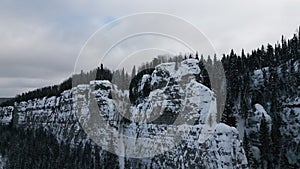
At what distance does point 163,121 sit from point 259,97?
34.1 metres

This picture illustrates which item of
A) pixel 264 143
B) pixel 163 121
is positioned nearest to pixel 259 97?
pixel 264 143

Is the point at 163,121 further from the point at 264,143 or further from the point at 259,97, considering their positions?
the point at 259,97

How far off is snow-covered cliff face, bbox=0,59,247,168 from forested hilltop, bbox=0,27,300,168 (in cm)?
423

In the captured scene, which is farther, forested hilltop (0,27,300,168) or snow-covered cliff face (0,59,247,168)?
forested hilltop (0,27,300,168)

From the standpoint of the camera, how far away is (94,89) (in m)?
94.7

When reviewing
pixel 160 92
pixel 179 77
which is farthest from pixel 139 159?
pixel 179 77

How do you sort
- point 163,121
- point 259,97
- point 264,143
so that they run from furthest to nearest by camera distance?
1. point 259,97
2. point 163,121
3. point 264,143

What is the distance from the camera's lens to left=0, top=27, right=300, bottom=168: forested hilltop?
214 feet

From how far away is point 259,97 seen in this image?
271 ft

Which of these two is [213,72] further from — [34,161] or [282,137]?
[34,161]

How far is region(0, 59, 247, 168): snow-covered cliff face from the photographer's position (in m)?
50.7

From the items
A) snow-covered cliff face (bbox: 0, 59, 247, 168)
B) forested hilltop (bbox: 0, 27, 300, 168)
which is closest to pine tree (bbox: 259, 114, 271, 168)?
forested hilltop (bbox: 0, 27, 300, 168)

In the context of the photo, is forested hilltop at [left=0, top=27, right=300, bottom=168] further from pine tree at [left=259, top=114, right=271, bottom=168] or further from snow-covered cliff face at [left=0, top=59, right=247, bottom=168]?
snow-covered cliff face at [left=0, top=59, right=247, bottom=168]

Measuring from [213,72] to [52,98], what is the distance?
83.6 meters
